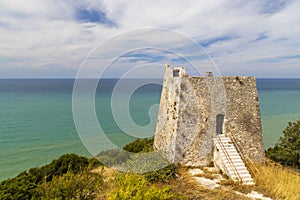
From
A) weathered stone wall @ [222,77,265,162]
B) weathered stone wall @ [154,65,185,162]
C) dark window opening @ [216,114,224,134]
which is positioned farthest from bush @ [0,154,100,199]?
weathered stone wall @ [222,77,265,162]

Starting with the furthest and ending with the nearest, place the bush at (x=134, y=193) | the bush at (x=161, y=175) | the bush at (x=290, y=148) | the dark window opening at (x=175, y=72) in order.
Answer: the bush at (x=290, y=148) → the dark window opening at (x=175, y=72) → the bush at (x=161, y=175) → the bush at (x=134, y=193)

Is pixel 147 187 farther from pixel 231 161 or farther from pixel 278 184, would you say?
pixel 278 184

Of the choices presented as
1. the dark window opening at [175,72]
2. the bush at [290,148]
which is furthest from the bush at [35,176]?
the bush at [290,148]

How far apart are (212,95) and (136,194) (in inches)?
302

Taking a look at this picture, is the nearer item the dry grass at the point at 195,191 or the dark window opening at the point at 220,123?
the dry grass at the point at 195,191

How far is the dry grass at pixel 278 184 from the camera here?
8188 millimetres

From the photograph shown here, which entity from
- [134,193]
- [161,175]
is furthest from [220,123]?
[134,193]

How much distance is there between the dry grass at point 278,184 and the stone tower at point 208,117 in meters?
1.87

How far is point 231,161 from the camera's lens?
33.7ft

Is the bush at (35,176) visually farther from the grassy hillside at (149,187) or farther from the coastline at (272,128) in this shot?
the coastline at (272,128)

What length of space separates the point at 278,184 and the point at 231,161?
2154mm

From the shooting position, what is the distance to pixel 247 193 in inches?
330

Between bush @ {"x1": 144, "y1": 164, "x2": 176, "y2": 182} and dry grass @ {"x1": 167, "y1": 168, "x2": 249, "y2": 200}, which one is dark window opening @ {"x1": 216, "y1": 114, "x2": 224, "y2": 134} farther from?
bush @ {"x1": 144, "y1": 164, "x2": 176, "y2": 182}

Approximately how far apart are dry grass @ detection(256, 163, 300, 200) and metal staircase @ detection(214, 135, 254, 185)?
0.59m
